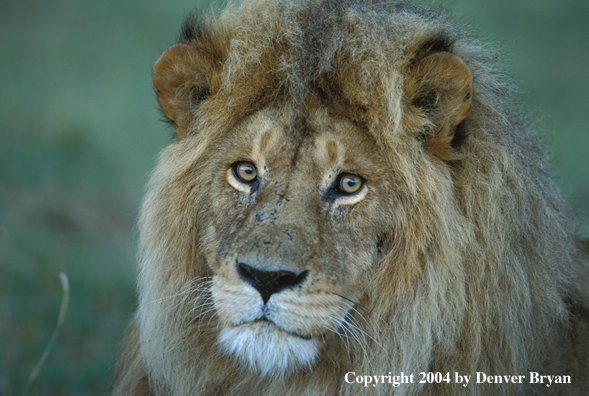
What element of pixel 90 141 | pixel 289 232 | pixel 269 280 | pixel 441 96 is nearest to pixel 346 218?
pixel 289 232

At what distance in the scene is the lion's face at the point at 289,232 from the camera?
231 centimetres

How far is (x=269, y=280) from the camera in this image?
89.7 inches

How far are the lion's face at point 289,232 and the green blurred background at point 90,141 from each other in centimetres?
112

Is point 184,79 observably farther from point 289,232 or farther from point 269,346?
point 269,346

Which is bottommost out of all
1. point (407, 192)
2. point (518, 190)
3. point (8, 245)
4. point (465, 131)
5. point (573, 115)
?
point (8, 245)

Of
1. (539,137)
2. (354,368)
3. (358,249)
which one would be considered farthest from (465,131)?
(354,368)

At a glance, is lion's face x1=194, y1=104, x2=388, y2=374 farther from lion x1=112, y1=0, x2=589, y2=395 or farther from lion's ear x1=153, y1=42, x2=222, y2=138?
lion's ear x1=153, y1=42, x2=222, y2=138

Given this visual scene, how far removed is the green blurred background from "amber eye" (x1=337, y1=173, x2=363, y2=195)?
133cm

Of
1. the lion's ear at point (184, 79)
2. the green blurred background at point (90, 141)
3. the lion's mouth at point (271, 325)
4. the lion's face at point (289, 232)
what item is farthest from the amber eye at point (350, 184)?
the green blurred background at point (90, 141)

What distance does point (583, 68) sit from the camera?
13508 millimetres

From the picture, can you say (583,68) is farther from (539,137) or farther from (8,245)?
(8,245)

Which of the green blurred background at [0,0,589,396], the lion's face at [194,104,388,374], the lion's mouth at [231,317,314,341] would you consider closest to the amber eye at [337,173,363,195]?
the lion's face at [194,104,388,374]

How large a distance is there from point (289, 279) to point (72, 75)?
11062 millimetres

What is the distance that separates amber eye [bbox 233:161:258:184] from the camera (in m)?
2.66
